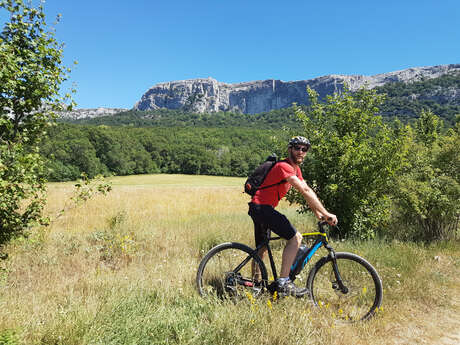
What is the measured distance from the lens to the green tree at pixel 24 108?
3.69 meters

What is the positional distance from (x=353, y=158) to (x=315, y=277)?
15.2 feet

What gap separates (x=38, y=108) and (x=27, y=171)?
1229 mm

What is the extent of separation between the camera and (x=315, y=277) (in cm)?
370

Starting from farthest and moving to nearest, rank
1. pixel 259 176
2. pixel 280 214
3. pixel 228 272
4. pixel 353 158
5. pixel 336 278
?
pixel 353 158
pixel 228 272
pixel 336 278
pixel 259 176
pixel 280 214

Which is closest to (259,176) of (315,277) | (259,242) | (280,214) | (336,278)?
(280,214)

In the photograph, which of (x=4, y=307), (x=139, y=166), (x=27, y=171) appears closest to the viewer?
(x=4, y=307)

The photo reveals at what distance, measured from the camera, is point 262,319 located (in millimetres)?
2857

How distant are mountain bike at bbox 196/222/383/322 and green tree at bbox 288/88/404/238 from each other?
3.58 metres

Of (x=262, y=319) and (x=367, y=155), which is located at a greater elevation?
(x=367, y=155)

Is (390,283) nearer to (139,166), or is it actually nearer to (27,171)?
(27,171)

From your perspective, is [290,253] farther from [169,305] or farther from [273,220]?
[169,305]

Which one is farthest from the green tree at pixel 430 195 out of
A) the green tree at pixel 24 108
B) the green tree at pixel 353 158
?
the green tree at pixel 24 108

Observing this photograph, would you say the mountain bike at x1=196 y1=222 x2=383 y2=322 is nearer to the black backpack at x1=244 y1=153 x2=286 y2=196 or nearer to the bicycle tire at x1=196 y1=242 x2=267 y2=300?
the bicycle tire at x1=196 y1=242 x2=267 y2=300

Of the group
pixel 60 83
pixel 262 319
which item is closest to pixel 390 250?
pixel 262 319
